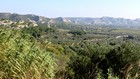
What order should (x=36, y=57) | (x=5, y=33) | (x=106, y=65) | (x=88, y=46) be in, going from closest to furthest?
(x=36, y=57), (x=5, y=33), (x=106, y=65), (x=88, y=46)

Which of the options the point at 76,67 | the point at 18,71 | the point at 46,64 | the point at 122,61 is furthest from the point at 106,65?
the point at 18,71

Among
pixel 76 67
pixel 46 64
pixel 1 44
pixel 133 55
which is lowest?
pixel 76 67

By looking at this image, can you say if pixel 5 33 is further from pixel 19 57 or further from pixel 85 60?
pixel 85 60

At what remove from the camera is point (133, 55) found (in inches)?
835

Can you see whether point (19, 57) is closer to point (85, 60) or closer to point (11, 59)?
point (11, 59)

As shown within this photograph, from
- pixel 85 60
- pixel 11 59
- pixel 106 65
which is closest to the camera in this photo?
pixel 11 59

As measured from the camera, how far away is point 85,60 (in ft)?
73.5

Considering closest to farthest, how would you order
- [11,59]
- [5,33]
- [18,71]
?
1. [18,71]
2. [11,59]
3. [5,33]

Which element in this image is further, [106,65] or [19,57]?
[106,65]

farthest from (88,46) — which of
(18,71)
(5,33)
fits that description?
(18,71)

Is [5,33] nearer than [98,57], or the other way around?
[5,33]

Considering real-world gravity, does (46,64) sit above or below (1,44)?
below

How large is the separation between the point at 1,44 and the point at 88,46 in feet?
57.9

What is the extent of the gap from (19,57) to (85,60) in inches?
620
